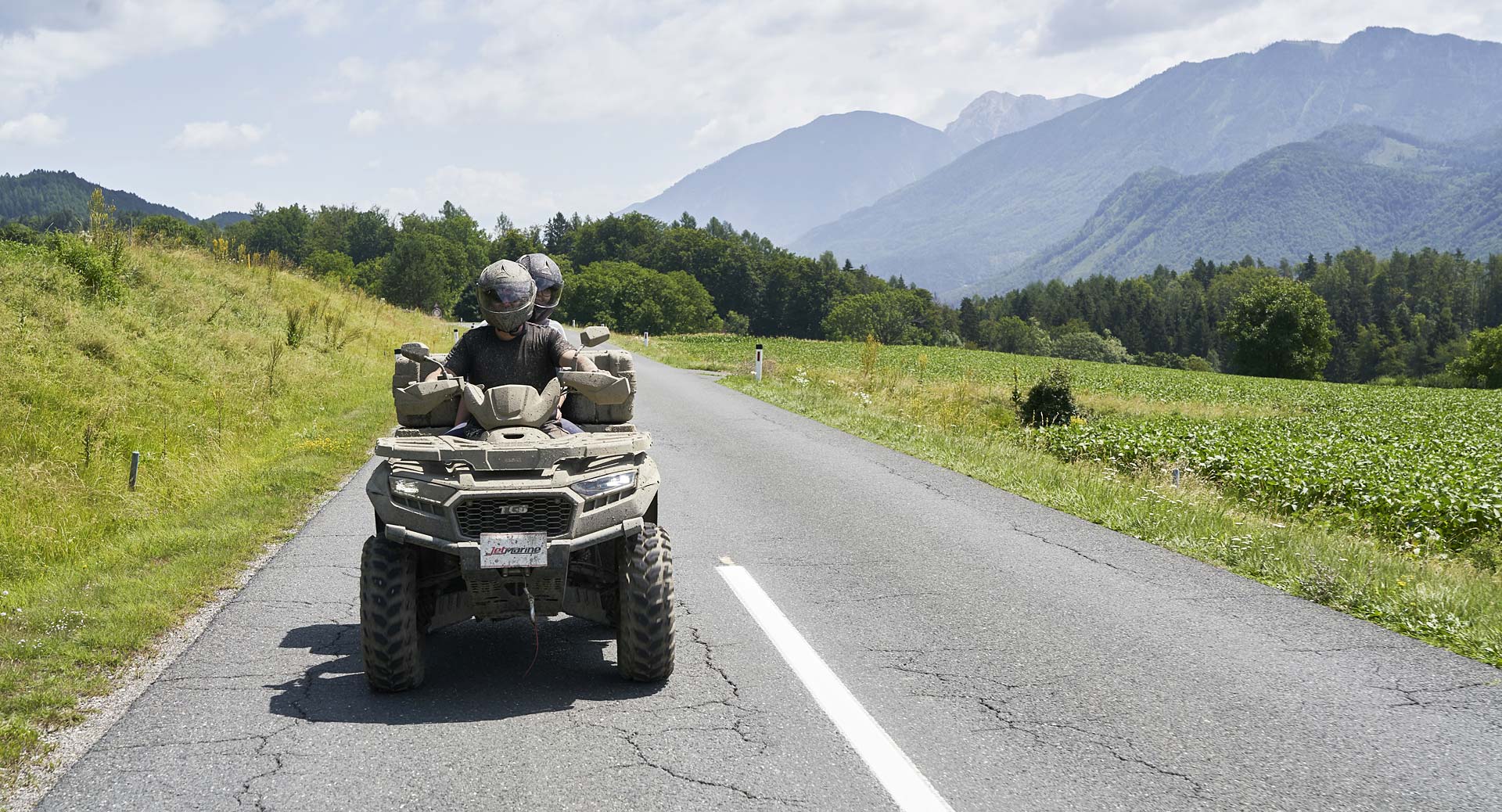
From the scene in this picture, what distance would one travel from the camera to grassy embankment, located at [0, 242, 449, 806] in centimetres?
519

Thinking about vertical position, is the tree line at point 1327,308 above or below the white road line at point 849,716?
above

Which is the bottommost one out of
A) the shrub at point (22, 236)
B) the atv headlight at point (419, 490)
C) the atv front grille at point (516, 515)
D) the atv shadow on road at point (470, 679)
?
the atv shadow on road at point (470, 679)

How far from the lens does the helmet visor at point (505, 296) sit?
5086 mm

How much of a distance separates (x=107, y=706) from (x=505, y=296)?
251 cm

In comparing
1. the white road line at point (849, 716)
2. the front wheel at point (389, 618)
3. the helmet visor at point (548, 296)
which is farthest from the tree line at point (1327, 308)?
the front wheel at point (389, 618)

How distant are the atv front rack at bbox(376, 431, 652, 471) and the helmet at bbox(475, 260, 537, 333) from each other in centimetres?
87

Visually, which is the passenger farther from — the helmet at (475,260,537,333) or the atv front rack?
the atv front rack

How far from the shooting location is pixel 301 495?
9.58 metres

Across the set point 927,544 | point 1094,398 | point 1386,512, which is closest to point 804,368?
point 1094,398

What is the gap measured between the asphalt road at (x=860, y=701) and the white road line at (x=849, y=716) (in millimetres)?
63

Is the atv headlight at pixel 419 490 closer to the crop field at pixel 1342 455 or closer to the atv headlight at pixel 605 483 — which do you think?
the atv headlight at pixel 605 483

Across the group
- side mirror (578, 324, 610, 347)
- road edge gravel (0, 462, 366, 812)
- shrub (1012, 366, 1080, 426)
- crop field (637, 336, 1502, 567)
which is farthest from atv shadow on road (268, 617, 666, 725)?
shrub (1012, 366, 1080, 426)

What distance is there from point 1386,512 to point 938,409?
11.6 metres

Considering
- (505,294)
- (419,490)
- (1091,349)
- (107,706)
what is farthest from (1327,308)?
(107,706)
